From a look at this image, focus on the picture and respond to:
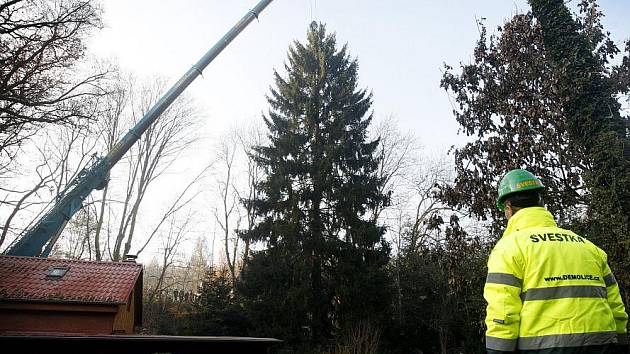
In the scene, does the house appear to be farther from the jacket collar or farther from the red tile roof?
Result: the jacket collar

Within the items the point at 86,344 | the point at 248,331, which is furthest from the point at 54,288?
the point at 86,344

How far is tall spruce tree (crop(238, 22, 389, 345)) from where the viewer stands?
15484 millimetres

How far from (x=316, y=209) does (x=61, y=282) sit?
9.39 m

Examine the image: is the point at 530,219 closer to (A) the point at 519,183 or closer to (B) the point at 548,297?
(A) the point at 519,183

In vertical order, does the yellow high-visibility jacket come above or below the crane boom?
below

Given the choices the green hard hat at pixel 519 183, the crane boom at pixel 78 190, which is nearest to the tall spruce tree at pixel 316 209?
the crane boom at pixel 78 190

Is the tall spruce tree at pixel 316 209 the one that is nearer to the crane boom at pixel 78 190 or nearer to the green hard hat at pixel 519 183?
the crane boom at pixel 78 190

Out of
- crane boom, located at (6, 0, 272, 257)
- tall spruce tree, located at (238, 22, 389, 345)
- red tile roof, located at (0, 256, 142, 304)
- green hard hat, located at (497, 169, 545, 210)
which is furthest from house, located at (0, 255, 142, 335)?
green hard hat, located at (497, 169, 545, 210)

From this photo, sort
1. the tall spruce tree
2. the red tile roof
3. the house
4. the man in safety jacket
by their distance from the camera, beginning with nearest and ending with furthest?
1. the man in safety jacket
2. the house
3. the red tile roof
4. the tall spruce tree

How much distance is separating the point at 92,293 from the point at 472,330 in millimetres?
14139

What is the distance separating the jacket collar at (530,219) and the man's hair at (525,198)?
9 cm

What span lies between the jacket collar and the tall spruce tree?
13484mm

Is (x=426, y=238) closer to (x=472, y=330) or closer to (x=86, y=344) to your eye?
(x=472, y=330)

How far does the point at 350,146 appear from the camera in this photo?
18.3 metres
